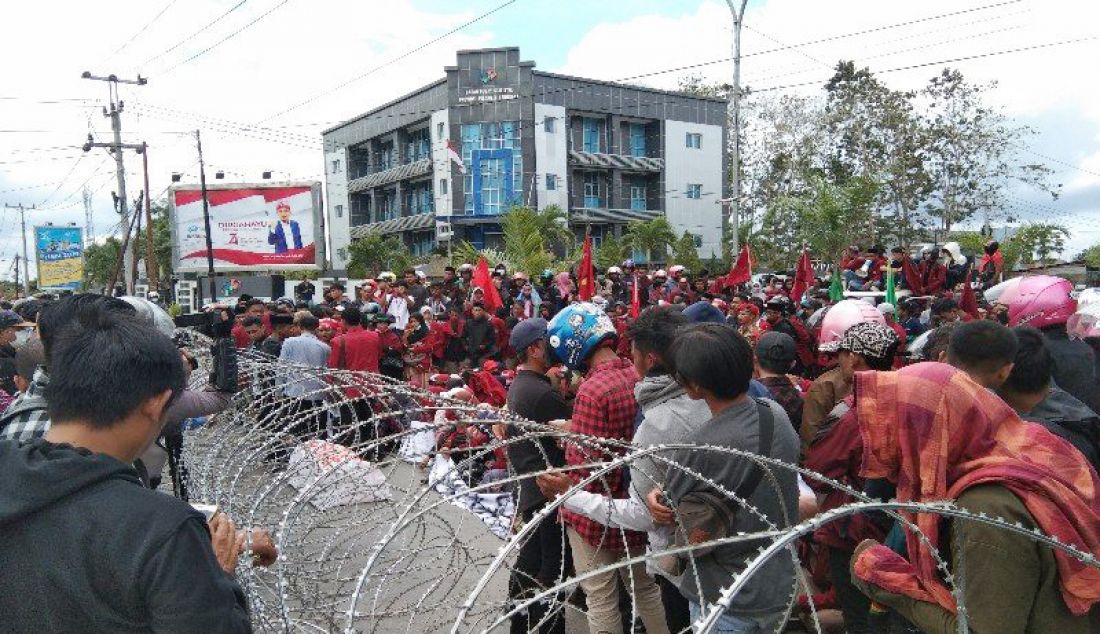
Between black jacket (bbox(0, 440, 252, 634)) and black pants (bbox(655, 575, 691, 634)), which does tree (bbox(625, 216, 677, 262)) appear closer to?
black pants (bbox(655, 575, 691, 634))

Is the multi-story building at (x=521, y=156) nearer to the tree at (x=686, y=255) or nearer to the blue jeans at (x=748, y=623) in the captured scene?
the tree at (x=686, y=255)

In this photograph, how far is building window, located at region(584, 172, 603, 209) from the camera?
39594 mm

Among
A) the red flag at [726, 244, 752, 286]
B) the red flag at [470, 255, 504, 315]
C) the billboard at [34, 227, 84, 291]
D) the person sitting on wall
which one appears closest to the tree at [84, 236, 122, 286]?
the billboard at [34, 227, 84, 291]

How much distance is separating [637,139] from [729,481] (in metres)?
40.9

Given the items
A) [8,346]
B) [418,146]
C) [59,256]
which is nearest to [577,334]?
[8,346]

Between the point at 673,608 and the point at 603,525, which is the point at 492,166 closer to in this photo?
the point at 673,608

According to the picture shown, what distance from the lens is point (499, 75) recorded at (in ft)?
118

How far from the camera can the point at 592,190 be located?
39781 millimetres

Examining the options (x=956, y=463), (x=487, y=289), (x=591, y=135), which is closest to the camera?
(x=956, y=463)

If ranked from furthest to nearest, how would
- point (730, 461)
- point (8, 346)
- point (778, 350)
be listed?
point (8, 346) → point (778, 350) → point (730, 461)

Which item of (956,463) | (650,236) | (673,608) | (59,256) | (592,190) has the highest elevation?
(592,190)

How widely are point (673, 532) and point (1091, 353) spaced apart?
8.47 ft

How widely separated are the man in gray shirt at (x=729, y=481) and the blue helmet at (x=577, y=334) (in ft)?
2.98

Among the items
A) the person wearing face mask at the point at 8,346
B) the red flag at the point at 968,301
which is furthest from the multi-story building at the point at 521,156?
the red flag at the point at 968,301
